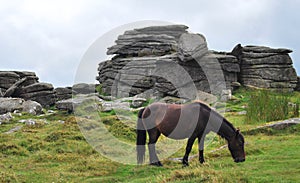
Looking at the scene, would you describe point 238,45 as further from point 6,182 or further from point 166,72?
point 6,182

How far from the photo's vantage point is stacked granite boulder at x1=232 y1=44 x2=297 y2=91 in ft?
112

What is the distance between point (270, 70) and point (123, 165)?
2468cm

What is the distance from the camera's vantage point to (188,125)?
1166 cm

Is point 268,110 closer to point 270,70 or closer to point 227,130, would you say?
point 227,130

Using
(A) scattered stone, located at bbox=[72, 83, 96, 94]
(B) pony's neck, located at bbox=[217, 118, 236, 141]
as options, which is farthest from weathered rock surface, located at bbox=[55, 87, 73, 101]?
(B) pony's neck, located at bbox=[217, 118, 236, 141]

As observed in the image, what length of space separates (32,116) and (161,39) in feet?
59.9

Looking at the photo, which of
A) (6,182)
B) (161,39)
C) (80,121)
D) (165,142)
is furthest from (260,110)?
(161,39)

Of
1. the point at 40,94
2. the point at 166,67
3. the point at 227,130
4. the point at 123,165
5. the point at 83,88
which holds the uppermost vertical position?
the point at 166,67

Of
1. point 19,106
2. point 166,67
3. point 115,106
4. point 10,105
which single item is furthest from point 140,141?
point 166,67

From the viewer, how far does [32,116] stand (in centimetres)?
2580

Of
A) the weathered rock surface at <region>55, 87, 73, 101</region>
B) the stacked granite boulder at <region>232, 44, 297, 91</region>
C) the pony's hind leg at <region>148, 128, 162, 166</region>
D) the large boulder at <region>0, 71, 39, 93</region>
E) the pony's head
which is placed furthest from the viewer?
the weathered rock surface at <region>55, 87, 73, 101</region>

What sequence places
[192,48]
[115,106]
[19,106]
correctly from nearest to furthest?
1. [115,106]
2. [19,106]
3. [192,48]

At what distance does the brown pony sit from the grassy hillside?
479 mm

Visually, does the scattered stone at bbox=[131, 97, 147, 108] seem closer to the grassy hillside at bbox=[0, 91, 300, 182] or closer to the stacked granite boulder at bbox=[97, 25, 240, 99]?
the stacked granite boulder at bbox=[97, 25, 240, 99]
